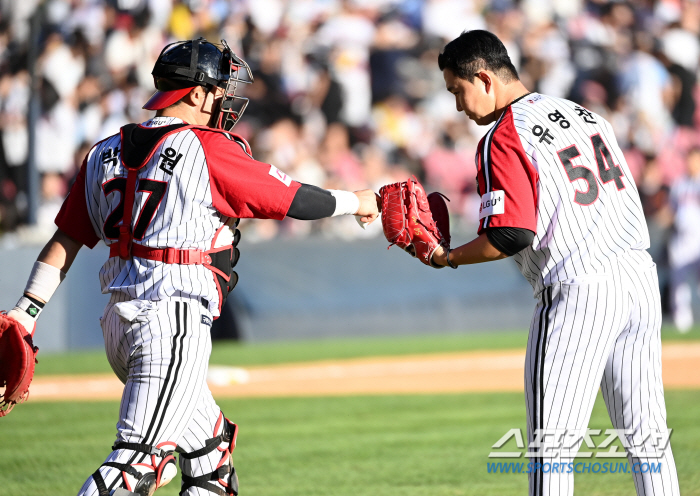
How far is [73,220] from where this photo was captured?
3635 mm

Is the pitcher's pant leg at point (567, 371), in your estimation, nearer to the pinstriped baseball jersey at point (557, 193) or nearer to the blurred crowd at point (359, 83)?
the pinstriped baseball jersey at point (557, 193)

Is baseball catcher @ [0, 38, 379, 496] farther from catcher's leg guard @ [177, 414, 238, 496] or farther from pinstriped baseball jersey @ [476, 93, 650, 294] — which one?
pinstriped baseball jersey @ [476, 93, 650, 294]

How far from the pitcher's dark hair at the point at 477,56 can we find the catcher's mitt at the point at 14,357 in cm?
201

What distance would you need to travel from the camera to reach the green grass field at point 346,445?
5.30m

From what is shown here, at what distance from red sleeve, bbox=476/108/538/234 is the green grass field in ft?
7.56

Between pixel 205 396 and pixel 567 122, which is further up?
pixel 567 122

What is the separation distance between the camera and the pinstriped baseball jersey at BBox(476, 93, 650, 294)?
3.29 metres

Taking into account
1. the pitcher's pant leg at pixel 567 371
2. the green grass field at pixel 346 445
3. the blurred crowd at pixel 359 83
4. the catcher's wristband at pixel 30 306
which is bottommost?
the green grass field at pixel 346 445

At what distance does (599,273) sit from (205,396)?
1.64m

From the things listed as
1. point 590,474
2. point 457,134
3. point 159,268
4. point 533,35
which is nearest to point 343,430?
point 590,474

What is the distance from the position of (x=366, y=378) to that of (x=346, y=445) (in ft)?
11.9

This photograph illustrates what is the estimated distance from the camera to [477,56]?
3.51 m

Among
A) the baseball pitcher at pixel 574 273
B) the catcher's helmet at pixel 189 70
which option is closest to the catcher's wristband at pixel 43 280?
the catcher's helmet at pixel 189 70

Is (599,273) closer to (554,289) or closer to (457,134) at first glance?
(554,289)
